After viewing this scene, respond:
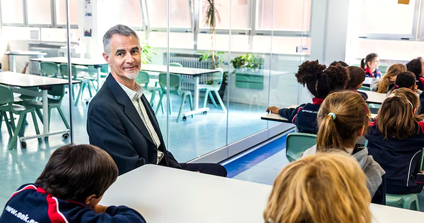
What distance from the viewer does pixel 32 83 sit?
121 inches

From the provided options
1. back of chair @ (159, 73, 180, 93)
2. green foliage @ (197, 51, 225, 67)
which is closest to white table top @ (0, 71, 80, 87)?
back of chair @ (159, 73, 180, 93)

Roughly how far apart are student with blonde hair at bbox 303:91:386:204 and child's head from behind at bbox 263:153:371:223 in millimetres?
1054

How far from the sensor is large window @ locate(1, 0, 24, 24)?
281 centimetres

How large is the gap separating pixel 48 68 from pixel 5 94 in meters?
0.36

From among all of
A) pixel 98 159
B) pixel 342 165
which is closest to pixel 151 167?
pixel 98 159

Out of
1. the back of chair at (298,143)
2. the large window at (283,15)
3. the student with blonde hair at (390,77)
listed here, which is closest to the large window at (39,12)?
the back of chair at (298,143)

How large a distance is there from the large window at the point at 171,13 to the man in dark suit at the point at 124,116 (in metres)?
1.32

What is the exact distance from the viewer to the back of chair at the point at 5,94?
2924 millimetres

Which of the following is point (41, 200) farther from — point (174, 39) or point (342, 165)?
point (174, 39)

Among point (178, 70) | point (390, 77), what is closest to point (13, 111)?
point (178, 70)

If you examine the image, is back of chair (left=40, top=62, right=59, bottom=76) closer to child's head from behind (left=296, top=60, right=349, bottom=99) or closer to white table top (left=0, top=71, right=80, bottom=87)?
white table top (left=0, top=71, right=80, bottom=87)

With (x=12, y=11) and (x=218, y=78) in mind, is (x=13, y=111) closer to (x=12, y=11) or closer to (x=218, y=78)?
(x=12, y=11)

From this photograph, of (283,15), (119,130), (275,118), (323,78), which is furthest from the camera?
(283,15)

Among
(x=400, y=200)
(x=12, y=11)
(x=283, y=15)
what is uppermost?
(x=283, y=15)
